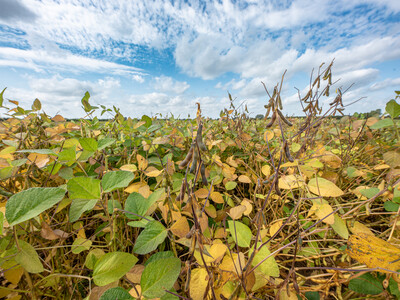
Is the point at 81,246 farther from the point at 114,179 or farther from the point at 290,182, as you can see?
the point at 290,182

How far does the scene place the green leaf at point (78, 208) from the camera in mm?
688

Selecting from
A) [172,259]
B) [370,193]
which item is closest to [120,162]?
[172,259]

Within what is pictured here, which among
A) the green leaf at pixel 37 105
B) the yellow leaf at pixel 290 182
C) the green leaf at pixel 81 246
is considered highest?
the green leaf at pixel 37 105

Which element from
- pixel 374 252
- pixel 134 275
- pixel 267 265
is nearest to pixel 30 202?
pixel 134 275

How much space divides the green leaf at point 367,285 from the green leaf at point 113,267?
2.69ft

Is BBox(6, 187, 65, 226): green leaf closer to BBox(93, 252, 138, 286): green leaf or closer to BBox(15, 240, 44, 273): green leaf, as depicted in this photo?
BBox(15, 240, 44, 273): green leaf

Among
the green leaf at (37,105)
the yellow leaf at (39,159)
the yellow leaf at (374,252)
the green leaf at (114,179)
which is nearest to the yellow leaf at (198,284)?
the green leaf at (114,179)

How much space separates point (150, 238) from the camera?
0.65 m

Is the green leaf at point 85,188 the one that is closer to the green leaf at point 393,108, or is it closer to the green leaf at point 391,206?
the green leaf at point 391,206

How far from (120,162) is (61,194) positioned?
31.5 inches

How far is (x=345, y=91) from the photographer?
139 centimetres

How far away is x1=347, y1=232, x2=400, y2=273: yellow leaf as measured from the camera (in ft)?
2.05

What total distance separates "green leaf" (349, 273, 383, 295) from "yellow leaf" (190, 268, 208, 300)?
568mm

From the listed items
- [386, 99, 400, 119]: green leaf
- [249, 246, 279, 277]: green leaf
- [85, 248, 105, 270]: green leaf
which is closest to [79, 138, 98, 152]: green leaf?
[85, 248, 105, 270]: green leaf
